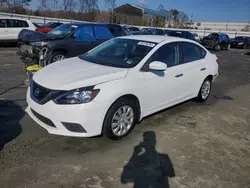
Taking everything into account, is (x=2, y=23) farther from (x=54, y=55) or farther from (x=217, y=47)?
(x=217, y=47)

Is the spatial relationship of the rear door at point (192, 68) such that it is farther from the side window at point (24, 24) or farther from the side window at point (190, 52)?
the side window at point (24, 24)

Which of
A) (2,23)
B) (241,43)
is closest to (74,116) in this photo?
(2,23)

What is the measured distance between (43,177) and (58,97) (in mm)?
1031

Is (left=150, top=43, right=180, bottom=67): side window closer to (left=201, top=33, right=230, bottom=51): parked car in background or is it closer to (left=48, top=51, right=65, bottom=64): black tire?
(left=48, top=51, right=65, bottom=64): black tire

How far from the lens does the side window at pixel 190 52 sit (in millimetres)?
4871

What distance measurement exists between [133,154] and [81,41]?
19.2 ft

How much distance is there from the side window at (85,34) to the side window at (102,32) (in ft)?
0.70

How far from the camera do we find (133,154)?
3402 millimetres

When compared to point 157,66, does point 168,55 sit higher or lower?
higher

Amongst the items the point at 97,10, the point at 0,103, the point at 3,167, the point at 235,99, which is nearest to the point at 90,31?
the point at 0,103

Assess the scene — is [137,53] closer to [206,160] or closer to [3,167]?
[206,160]

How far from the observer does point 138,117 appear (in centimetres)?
396

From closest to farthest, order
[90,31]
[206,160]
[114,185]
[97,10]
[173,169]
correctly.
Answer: [114,185] → [173,169] → [206,160] → [90,31] → [97,10]

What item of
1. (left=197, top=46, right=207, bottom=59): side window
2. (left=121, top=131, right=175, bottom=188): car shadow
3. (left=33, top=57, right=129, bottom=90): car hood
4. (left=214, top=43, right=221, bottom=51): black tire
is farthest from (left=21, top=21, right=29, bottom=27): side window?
(left=214, top=43, right=221, bottom=51): black tire
